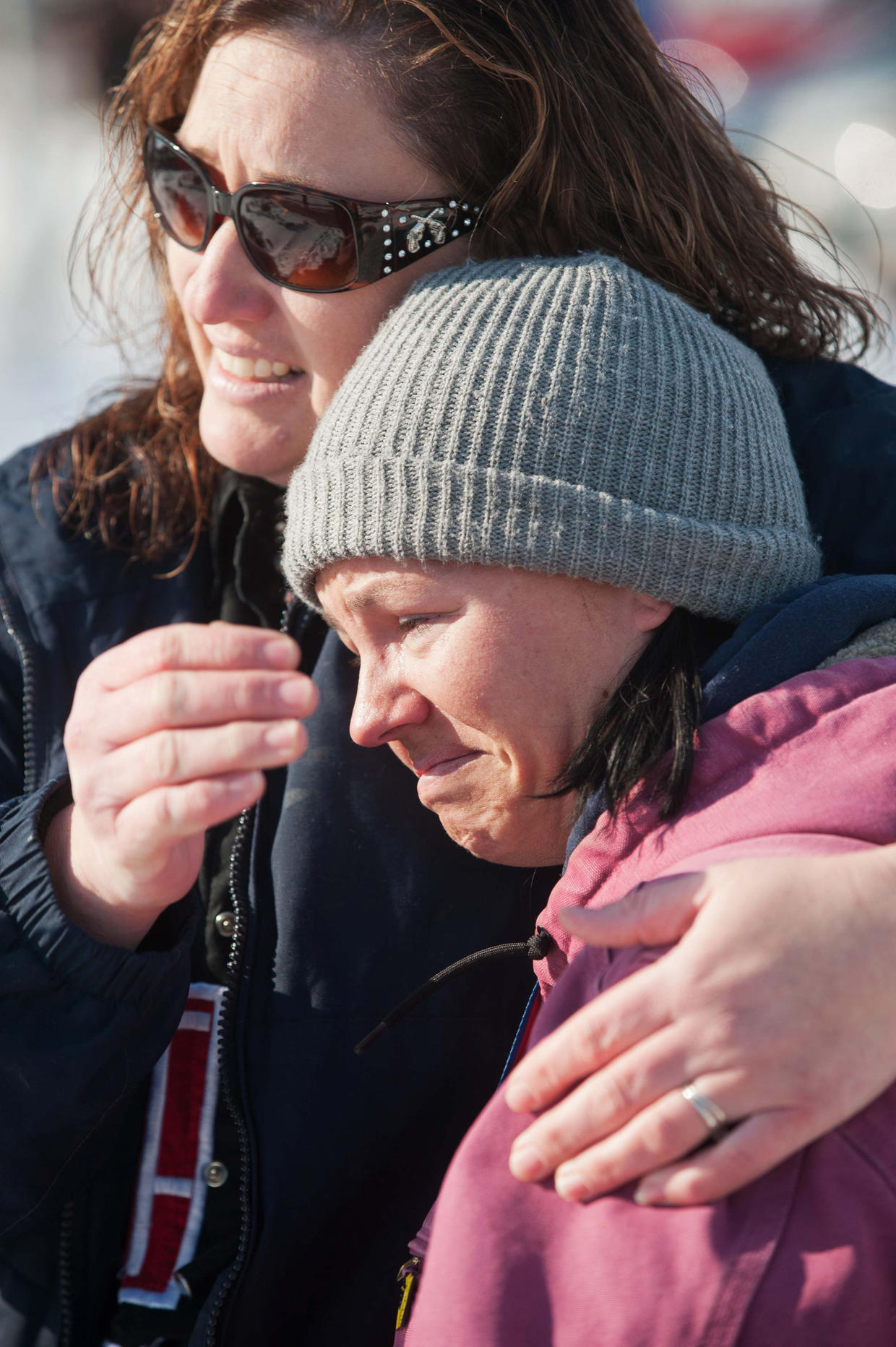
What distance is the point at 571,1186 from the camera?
98 cm

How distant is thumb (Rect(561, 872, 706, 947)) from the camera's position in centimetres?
102

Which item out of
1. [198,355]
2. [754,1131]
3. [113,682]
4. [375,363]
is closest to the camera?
[754,1131]

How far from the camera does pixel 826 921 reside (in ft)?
3.25

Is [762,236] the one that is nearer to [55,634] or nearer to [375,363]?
[375,363]

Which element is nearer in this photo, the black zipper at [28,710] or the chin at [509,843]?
the chin at [509,843]

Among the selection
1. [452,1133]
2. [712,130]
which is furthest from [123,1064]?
[712,130]

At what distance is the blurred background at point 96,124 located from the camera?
480 cm

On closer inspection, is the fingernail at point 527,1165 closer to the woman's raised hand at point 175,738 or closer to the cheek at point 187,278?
the woman's raised hand at point 175,738

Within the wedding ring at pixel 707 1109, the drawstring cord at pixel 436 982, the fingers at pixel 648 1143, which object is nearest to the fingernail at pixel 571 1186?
the fingers at pixel 648 1143

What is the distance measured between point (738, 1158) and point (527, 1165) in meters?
0.18

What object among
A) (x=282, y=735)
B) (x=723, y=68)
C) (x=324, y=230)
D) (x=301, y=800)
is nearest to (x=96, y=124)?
(x=723, y=68)

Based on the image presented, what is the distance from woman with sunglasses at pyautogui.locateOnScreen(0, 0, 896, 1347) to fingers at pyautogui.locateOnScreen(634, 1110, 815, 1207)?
63 centimetres

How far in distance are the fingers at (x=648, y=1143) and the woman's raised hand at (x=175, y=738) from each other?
1.38ft

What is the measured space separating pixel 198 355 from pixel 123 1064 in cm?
106
